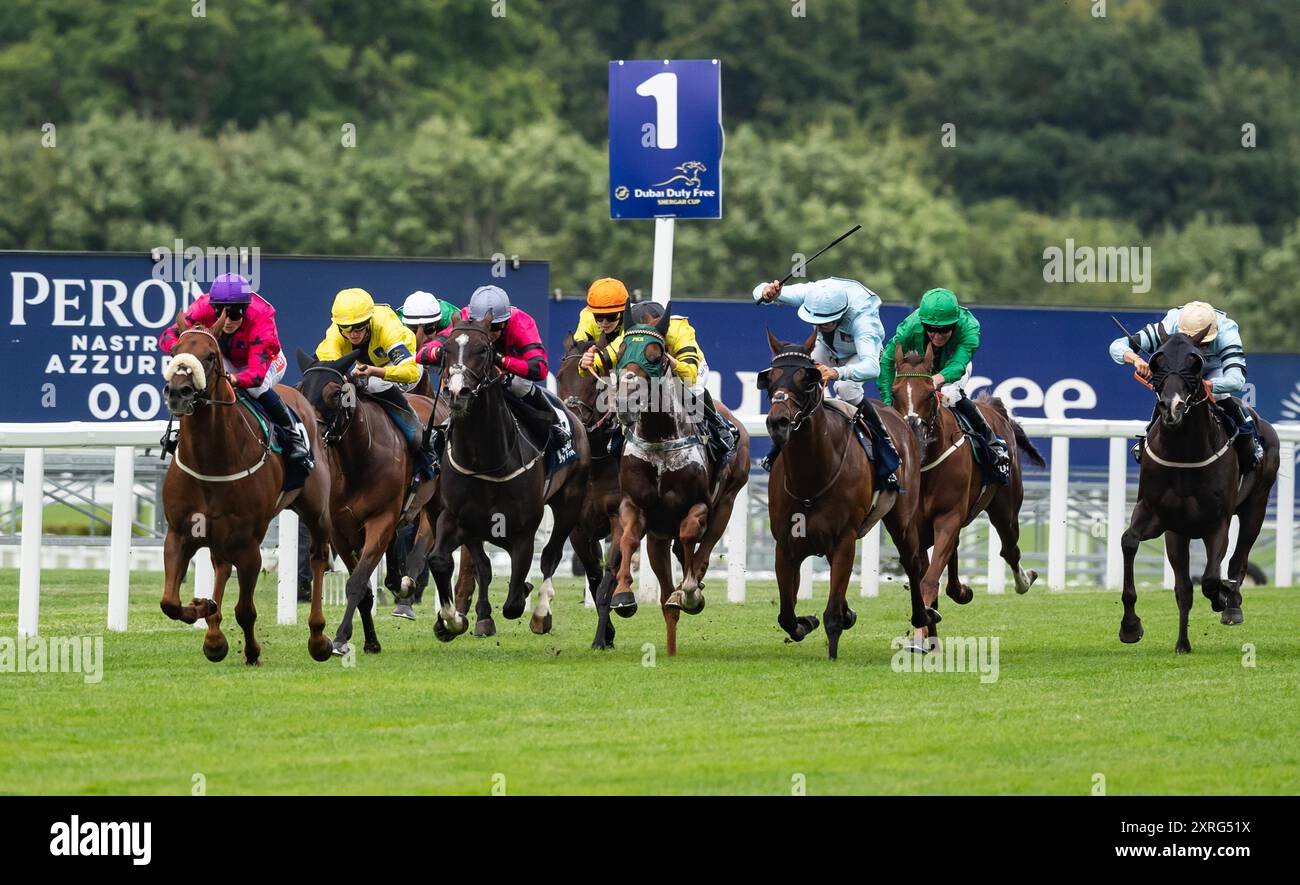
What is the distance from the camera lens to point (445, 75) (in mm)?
47438

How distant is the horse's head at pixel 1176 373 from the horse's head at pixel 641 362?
7.76 feet

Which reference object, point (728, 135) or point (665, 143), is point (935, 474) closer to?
point (665, 143)

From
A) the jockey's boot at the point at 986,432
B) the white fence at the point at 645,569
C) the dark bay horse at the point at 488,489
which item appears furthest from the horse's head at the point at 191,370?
the jockey's boot at the point at 986,432

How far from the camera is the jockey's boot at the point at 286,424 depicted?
36.9 ft

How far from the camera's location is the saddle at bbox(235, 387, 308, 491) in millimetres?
11148

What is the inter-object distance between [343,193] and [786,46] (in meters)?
16.6

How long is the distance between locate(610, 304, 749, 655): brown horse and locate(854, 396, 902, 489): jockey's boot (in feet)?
2.71

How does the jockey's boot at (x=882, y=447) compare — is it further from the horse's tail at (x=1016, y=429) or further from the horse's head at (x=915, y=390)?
the horse's tail at (x=1016, y=429)

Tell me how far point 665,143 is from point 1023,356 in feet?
25.9

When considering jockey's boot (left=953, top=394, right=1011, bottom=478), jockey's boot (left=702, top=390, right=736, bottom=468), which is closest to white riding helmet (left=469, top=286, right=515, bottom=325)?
jockey's boot (left=702, top=390, right=736, bottom=468)

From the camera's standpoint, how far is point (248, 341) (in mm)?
11242

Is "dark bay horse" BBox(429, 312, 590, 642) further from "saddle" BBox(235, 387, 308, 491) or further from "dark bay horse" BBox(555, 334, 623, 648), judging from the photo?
"saddle" BBox(235, 387, 308, 491)

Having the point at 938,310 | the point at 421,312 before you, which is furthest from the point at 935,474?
the point at 421,312
